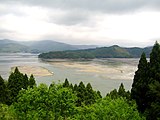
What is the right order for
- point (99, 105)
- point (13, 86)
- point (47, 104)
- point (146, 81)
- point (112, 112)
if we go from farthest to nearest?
point (13, 86) → point (146, 81) → point (47, 104) → point (99, 105) → point (112, 112)

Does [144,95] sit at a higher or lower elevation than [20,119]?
higher

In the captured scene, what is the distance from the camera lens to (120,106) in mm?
24188

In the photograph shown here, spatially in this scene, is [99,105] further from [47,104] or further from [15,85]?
[15,85]

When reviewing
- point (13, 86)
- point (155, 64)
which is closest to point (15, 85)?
point (13, 86)

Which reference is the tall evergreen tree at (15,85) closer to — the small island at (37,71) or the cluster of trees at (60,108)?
the cluster of trees at (60,108)

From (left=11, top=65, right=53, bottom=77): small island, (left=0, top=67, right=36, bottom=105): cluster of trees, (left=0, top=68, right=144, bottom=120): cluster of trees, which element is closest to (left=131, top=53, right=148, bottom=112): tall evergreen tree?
(left=0, top=68, right=144, bottom=120): cluster of trees

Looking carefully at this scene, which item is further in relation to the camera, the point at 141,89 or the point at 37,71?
the point at 37,71

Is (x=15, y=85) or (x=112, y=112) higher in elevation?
(x=112, y=112)

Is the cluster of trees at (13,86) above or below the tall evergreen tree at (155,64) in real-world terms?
below

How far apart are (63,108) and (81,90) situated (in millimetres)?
23955

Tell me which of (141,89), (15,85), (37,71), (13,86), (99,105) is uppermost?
(141,89)

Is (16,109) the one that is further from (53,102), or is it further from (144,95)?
(144,95)

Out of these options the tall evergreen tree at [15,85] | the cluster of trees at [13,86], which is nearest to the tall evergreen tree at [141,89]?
the cluster of trees at [13,86]

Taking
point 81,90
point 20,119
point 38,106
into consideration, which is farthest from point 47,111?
point 81,90
